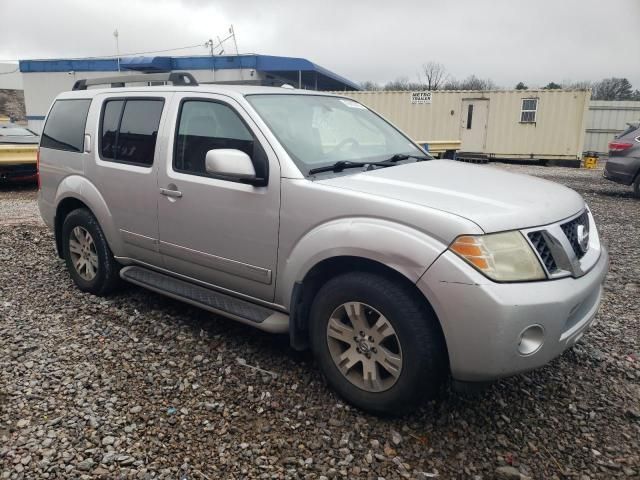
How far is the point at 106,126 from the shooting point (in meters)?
4.39

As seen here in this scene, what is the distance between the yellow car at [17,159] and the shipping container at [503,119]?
488 inches

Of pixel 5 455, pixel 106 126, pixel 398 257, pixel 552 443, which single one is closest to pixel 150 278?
pixel 106 126

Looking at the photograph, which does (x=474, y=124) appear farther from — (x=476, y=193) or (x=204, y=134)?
(x=476, y=193)

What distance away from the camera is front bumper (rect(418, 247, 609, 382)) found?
240 centimetres

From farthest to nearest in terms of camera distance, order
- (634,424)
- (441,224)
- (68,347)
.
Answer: (68,347)
(634,424)
(441,224)

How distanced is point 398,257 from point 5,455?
85.6 inches

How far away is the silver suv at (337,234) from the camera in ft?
8.18

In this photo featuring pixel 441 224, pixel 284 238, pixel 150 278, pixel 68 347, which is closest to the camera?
pixel 441 224

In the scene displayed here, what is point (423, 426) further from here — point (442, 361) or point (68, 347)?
point (68, 347)

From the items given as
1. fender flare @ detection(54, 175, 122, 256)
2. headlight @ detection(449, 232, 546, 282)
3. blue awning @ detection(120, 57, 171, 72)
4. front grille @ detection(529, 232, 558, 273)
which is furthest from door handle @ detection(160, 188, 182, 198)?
blue awning @ detection(120, 57, 171, 72)

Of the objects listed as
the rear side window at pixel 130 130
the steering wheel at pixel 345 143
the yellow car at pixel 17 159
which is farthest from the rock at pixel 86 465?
the yellow car at pixel 17 159

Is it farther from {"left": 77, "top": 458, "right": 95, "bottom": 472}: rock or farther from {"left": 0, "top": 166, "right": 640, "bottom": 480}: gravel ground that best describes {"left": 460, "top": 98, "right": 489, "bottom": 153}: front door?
{"left": 77, "top": 458, "right": 95, "bottom": 472}: rock

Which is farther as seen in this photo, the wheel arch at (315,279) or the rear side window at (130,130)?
the rear side window at (130,130)

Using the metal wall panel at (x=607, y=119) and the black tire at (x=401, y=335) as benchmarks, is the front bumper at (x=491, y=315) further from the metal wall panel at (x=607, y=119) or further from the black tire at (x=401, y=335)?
the metal wall panel at (x=607, y=119)
